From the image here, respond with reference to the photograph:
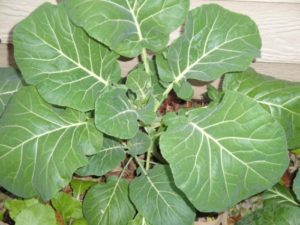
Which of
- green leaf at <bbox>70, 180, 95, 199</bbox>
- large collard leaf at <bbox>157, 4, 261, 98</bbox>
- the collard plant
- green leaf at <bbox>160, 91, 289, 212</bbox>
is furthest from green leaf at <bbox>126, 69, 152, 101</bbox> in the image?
green leaf at <bbox>70, 180, 95, 199</bbox>

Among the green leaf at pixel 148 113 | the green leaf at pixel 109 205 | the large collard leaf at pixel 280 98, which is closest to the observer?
→ the green leaf at pixel 148 113


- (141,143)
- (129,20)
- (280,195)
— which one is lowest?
(280,195)

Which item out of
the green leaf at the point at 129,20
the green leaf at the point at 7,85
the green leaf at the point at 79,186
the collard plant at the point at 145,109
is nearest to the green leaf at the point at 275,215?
the collard plant at the point at 145,109

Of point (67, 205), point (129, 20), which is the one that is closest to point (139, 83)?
point (129, 20)

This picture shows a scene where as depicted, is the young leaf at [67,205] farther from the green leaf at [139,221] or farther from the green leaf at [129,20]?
the green leaf at [129,20]

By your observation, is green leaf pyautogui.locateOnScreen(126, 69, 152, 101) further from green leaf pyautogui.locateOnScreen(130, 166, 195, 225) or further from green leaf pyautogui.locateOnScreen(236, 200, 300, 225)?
green leaf pyautogui.locateOnScreen(236, 200, 300, 225)

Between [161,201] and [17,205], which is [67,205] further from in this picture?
[161,201]

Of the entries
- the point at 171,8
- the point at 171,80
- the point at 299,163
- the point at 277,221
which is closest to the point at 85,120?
the point at 171,80
